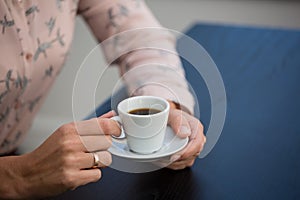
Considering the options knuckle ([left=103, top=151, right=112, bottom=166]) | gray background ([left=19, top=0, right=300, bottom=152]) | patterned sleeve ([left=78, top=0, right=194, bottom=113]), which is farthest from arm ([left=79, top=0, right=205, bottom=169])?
gray background ([left=19, top=0, right=300, bottom=152])

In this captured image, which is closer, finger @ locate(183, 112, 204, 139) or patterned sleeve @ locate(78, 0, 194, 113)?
finger @ locate(183, 112, 204, 139)

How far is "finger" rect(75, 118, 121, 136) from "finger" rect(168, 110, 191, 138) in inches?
4.1

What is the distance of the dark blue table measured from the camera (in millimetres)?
782

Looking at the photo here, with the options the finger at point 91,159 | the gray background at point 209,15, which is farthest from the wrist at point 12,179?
the gray background at point 209,15

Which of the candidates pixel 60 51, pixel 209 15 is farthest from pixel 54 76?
pixel 209 15

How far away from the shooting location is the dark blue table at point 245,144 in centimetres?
78

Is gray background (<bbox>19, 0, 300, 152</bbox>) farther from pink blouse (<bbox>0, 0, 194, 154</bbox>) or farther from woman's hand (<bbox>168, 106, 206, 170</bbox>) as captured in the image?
woman's hand (<bbox>168, 106, 206, 170</bbox>)

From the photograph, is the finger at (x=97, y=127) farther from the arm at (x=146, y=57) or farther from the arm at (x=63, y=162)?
the arm at (x=146, y=57)

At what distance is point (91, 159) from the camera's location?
69 centimetres

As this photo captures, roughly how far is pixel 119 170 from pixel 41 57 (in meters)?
0.37

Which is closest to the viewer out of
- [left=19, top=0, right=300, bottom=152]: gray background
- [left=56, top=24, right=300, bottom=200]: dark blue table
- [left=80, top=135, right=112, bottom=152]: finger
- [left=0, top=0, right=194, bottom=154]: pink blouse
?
[left=80, top=135, right=112, bottom=152]: finger

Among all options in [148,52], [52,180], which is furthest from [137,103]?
[148,52]

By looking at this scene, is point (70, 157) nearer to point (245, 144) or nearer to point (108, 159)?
point (108, 159)

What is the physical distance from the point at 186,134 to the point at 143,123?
3.6 inches
